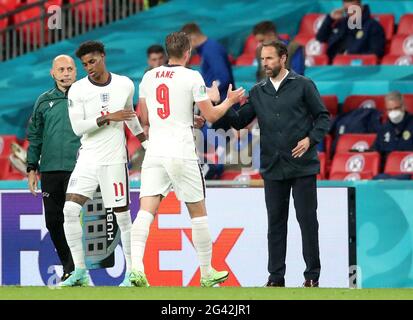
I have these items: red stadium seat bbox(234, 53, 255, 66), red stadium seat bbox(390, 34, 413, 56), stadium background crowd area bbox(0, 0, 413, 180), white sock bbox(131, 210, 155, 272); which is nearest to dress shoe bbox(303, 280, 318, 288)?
white sock bbox(131, 210, 155, 272)

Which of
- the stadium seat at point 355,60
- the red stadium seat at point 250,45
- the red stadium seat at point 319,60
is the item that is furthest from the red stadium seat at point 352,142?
the red stadium seat at point 250,45

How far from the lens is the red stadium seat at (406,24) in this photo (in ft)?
65.8

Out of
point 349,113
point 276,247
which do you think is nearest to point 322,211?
point 276,247

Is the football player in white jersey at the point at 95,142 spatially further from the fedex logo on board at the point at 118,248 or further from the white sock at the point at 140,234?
the fedex logo on board at the point at 118,248

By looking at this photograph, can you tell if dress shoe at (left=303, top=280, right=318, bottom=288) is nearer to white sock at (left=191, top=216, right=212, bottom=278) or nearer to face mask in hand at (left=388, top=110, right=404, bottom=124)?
white sock at (left=191, top=216, right=212, bottom=278)

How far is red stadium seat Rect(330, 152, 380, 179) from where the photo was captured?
1691 centimetres

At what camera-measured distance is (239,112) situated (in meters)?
13.0

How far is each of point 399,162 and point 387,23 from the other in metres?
3.89

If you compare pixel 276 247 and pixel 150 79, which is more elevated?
pixel 150 79

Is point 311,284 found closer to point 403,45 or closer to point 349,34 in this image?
point 403,45

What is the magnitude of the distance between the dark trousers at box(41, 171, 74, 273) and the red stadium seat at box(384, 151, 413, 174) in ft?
14.3

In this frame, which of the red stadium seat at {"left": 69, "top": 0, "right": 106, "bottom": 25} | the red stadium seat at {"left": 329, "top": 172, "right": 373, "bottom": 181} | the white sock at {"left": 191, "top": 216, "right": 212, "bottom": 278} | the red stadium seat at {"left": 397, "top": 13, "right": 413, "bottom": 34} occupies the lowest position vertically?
the white sock at {"left": 191, "top": 216, "right": 212, "bottom": 278}
